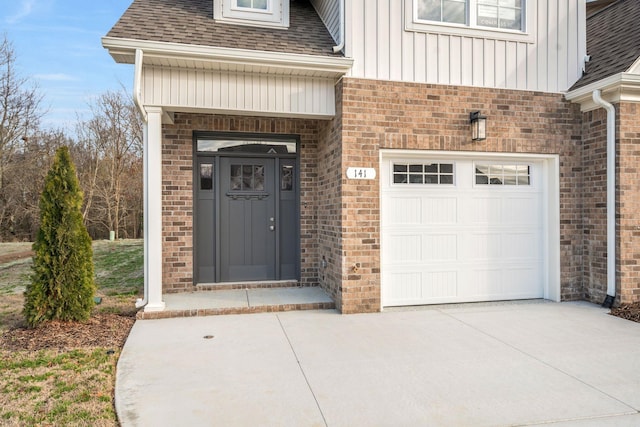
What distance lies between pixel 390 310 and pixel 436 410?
2.81 metres

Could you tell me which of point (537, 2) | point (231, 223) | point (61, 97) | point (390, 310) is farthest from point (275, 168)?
point (61, 97)

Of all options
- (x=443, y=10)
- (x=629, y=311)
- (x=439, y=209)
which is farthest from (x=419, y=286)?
(x=443, y=10)

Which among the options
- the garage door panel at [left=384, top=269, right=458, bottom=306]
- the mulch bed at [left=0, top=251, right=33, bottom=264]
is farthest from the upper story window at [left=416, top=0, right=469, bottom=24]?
the mulch bed at [left=0, top=251, right=33, bottom=264]

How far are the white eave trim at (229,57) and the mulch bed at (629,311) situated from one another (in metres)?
4.81

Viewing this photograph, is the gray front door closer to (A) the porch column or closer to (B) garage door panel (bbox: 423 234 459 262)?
(A) the porch column

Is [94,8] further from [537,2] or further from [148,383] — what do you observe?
[148,383]

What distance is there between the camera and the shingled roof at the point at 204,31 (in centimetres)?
Result: 524

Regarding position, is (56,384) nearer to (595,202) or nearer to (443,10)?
(443,10)

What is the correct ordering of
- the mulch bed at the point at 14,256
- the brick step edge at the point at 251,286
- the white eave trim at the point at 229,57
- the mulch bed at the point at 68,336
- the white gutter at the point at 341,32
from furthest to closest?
the mulch bed at the point at 14,256
the brick step edge at the point at 251,286
the white gutter at the point at 341,32
the white eave trim at the point at 229,57
the mulch bed at the point at 68,336

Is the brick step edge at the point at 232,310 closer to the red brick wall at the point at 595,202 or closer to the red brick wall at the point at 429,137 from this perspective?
the red brick wall at the point at 429,137

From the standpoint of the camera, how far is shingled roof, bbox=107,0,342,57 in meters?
5.24

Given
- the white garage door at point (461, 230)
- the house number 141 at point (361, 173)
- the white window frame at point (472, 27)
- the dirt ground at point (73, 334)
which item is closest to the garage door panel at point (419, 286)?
the white garage door at point (461, 230)

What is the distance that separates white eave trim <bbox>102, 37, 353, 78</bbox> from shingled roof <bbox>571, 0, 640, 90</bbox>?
367 cm

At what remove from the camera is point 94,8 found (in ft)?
56.5
